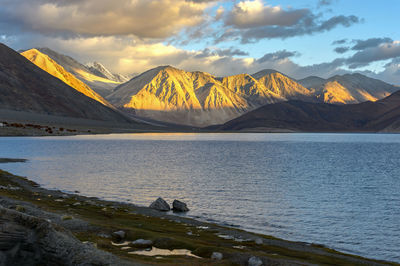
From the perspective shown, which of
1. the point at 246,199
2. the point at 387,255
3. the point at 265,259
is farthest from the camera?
the point at 246,199

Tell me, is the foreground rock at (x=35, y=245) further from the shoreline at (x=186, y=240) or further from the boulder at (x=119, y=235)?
the boulder at (x=119, y=235)

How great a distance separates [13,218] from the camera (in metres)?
11.5

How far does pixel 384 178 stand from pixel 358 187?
43.1 ft

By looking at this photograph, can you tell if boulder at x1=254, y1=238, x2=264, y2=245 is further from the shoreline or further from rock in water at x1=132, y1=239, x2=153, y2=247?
rock in water at x1=132, y1=239, x2=153, y2=247

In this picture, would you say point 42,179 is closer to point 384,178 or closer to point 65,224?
point 65,224

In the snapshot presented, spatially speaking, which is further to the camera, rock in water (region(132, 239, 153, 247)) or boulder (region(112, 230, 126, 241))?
boulder (region(112, 230, 126, 241))

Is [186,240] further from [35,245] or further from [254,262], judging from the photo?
[35,245]

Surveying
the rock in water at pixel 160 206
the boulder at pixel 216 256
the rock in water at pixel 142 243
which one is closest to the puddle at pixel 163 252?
the rock in water at pixel 142 243

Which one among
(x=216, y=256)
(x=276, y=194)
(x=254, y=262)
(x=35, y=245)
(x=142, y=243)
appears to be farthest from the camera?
(x=276, y=194)

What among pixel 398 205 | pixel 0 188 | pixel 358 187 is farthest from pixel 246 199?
pixel 0 188

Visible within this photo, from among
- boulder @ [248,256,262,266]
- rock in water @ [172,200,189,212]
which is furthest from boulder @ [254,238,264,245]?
rock in water @ [172,200,189,212]

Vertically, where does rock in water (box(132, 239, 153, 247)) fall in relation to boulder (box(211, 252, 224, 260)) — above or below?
below

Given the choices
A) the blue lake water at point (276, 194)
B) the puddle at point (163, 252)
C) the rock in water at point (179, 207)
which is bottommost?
the blue lake water at point (276, 194)

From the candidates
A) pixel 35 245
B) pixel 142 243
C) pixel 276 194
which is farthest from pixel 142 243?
pixel 276 194
